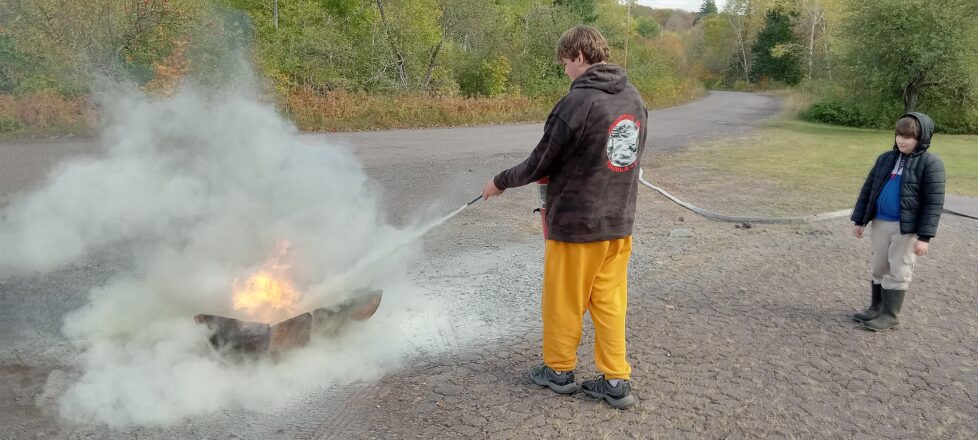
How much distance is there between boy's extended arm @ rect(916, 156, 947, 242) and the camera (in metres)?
4.32

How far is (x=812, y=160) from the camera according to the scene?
14.3m

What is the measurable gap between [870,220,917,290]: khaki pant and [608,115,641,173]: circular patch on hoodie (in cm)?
246

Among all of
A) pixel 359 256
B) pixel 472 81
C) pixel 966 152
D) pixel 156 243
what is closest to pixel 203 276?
pixel 359 256

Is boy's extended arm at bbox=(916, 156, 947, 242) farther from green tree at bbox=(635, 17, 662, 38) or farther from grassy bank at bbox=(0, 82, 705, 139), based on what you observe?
green tree at bbox=(635, 17, 662, 38)

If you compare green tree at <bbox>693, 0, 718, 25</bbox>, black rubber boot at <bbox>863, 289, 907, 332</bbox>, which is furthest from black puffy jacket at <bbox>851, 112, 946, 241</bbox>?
green tree at <bbox>693, 0, 718, 25</bbox>

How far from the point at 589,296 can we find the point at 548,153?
2.66 feet

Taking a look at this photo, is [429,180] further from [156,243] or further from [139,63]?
[139,63]

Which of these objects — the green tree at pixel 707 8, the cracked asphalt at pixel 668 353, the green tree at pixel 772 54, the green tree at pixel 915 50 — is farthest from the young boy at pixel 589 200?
the green tree at pixel 707 8

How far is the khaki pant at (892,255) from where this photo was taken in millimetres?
4520

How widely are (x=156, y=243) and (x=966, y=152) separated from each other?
1866 centimetres

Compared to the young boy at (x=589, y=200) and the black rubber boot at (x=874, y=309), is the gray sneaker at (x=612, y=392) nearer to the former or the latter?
the young boy at (x=589, y=200)

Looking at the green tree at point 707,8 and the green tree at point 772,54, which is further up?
the green tree at point 707,8

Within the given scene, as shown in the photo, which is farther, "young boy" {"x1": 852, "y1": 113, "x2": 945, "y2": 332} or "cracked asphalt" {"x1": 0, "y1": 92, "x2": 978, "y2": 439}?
"young boy" {"x1": 852, "y1": 113, "x2": 945, "y2": 332}

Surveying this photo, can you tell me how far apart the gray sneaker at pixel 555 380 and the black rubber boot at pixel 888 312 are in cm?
245
